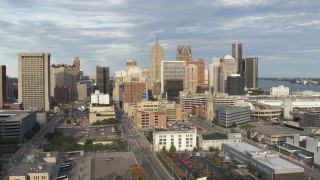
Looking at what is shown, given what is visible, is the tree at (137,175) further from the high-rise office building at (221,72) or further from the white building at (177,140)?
the high-rise office building at (221,72)

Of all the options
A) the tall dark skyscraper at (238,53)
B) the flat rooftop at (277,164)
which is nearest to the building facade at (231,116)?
the flat rooftop at (277,164)

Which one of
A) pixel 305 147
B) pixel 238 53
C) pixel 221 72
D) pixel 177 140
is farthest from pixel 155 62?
pixel 305 147

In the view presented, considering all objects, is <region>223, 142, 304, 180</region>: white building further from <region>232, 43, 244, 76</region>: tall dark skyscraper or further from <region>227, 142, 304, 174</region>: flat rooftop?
<region>232, 43, 244, 76</region>: tall dark skyscraper

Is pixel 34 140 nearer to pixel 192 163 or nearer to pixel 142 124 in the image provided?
pixel 142 124

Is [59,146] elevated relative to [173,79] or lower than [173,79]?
lower

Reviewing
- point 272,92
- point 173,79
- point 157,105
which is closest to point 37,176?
point 157,105

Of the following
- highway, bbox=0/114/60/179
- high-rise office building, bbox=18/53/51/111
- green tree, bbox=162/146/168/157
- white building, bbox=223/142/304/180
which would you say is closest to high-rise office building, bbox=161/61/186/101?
high-rise office building, bbox=18/53/51/111
